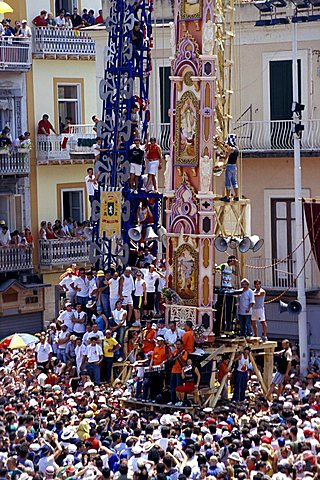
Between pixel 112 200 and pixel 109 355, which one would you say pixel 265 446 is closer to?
pixel 109 355

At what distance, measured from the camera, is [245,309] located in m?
36.5

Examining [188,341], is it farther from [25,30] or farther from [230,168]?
[25,30]

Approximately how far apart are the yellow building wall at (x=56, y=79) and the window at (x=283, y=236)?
10085 mm

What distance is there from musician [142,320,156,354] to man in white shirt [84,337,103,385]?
105 cm

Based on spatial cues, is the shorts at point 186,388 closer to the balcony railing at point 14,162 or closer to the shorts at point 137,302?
the shorts at point 137,302

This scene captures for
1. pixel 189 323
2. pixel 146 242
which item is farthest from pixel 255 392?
pixel 146 242

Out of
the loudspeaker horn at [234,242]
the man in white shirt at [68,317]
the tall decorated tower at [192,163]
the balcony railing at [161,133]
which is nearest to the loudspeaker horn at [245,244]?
the loudspeaker horn at [234,242]

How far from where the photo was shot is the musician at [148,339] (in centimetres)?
3650

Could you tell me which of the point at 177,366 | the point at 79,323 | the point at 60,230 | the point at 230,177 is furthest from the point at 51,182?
the point at 177,366

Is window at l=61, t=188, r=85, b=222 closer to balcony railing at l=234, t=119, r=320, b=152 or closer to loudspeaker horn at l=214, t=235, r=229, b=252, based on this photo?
balcony railing at l=234, t=119, r=320, b=152

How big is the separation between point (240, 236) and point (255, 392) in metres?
3.42

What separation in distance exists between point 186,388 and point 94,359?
291cm

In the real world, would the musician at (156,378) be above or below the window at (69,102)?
below

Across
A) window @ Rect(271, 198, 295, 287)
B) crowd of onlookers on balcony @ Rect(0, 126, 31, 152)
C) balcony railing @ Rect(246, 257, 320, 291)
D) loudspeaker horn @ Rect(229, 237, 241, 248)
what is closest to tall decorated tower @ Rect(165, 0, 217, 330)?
loudspeaker horn @ Rect(229, 237, 241, 248)
